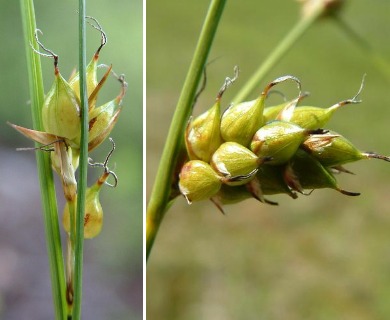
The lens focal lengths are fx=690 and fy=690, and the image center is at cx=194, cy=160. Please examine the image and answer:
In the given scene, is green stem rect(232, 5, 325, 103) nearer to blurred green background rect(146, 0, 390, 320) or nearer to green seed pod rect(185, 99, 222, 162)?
green seed pod rect(185, 99, 222, 162)

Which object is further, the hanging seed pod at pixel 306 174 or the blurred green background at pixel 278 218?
the blurred green background at pixel 278 218

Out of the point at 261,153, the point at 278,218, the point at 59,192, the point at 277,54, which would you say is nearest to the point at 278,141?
the point at 261,153

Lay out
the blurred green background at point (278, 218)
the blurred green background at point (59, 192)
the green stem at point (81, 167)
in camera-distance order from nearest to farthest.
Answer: the green stem at point (81, 167) → the blurred green background at point (59, 192) → the blurred green background at point (278, 218)

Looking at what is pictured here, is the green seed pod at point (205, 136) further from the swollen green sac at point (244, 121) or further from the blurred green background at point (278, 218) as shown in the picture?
the blurred green background at point (278, 218)

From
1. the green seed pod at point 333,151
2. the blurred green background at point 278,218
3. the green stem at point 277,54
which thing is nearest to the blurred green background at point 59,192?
the green stem at point 277,54

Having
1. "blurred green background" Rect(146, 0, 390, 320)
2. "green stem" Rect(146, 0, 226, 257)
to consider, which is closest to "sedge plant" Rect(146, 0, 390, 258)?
"green stem" Rect(146, 0, 226, 257)

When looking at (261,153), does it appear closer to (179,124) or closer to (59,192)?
(179,124)

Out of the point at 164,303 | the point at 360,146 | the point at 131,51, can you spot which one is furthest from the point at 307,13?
the point at 360,146

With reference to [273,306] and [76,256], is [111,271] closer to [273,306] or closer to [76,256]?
[76,256]
